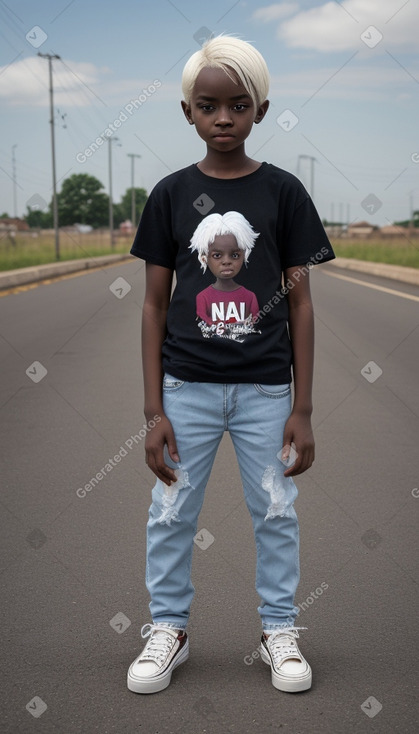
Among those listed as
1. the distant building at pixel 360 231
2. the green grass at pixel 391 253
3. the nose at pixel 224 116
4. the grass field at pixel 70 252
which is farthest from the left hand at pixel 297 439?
the distant building at pixel 360 231

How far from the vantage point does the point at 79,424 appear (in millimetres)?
6457

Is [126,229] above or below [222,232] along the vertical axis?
below

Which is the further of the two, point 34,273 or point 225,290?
point 34,273

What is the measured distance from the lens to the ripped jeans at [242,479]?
2715 mm

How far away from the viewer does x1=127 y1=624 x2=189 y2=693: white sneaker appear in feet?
8.93

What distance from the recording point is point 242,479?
110 inches

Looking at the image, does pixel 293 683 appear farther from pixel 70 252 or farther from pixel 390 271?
pixel 70 252

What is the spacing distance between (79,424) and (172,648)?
147 inches

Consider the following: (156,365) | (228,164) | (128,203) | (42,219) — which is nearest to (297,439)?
(156,365)

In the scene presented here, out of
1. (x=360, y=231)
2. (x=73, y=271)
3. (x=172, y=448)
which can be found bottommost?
(x=73, y=271)

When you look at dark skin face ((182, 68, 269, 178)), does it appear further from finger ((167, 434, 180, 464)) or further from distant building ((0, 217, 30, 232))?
distant building ((0, 217, 30, 232))

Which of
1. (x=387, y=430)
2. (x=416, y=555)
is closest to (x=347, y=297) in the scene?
(x=387, y=430)

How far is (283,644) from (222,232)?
1.29m

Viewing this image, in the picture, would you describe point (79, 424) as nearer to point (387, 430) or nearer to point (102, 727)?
point (387, 430)
